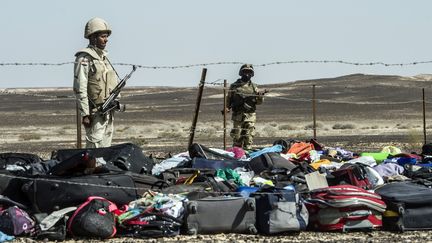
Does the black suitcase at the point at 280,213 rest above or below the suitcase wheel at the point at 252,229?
above

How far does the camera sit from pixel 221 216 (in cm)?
1072

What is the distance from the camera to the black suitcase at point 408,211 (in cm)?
1091

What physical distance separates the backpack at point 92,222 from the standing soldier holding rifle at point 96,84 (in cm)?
270

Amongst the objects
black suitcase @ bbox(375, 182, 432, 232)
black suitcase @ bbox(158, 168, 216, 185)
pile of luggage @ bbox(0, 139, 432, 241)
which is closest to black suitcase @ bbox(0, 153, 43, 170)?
pile of luggage @ bbox(0, 139, 432, 241)

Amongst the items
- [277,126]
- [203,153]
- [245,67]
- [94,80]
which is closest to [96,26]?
[94,80]

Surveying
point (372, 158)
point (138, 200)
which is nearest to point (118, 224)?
point (138, 200)

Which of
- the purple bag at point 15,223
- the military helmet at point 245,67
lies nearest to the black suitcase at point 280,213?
the purple bag at point 15,223

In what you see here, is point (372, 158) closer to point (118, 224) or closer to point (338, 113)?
point (118, 224)

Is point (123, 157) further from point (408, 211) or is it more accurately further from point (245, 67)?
point (245, 67)

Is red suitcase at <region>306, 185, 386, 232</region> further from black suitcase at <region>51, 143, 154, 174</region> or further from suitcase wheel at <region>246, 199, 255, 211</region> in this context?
black suitcase at <region>51, 143, 154, 174</region>

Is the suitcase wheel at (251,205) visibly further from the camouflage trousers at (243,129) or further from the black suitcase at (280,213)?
the camouflage trousers at (243,129)

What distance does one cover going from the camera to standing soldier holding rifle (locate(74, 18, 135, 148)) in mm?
12992

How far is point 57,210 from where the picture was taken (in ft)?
35.2

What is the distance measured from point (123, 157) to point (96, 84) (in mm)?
1275
